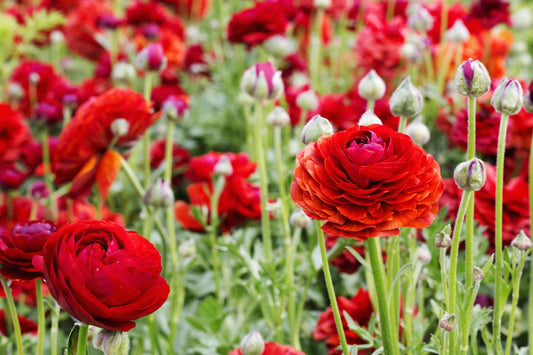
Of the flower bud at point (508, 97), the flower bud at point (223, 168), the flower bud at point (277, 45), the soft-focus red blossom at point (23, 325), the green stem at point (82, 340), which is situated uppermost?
the flower bud at point (508, 97)

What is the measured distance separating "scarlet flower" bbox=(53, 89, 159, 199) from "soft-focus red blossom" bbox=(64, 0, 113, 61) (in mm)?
982

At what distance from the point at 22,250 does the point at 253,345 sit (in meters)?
0.23

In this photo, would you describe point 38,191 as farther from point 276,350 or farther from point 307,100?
point 276,350

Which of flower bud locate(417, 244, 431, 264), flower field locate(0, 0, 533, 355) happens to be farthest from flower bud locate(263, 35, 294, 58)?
flower bud locate(417, 244, 431, 264)

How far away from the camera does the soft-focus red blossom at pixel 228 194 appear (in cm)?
98

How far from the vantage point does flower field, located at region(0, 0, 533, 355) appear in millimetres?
500

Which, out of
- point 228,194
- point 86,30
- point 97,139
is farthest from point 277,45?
point 86,30

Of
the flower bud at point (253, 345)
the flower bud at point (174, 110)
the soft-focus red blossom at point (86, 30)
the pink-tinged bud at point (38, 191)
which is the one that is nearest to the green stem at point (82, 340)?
the flower bud at point (253, 345)

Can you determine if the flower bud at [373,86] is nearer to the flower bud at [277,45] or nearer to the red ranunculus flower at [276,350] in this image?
the red ranunculus flower at [276,350]

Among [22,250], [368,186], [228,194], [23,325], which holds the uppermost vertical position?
[368,186]

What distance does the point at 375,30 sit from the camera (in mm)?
1446

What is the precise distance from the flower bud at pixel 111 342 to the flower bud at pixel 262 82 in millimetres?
369

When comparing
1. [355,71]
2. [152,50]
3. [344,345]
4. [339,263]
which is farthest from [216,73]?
[344,345]

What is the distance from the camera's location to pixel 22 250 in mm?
593
